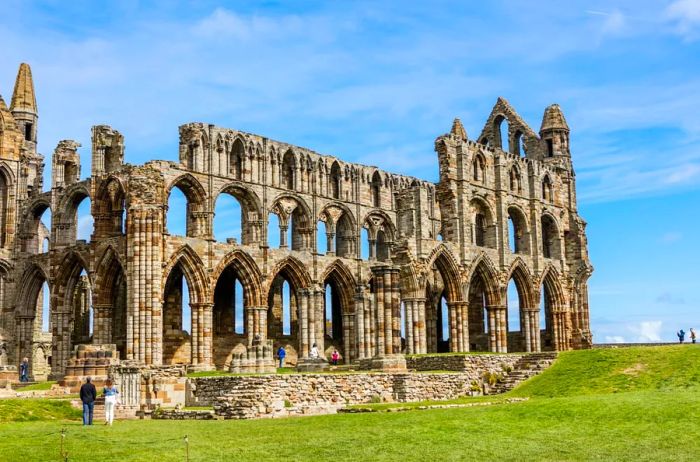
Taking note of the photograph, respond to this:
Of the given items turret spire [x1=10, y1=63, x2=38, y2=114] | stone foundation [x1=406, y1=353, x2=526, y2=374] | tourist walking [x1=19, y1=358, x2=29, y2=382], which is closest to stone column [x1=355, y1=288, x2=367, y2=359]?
stone foundation [x1=406, y1=353, x2=526, y2=374]

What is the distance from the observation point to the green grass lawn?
17.7 metres

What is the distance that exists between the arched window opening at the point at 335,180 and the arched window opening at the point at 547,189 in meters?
13.9

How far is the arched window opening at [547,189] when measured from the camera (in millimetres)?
59531

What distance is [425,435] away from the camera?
19.7 metres

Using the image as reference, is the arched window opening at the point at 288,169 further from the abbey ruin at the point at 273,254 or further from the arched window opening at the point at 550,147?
the arched window opening at the point at 550,147

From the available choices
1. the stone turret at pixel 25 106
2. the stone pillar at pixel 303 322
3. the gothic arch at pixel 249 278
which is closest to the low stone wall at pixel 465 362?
the gothic arch at pixel 249 278

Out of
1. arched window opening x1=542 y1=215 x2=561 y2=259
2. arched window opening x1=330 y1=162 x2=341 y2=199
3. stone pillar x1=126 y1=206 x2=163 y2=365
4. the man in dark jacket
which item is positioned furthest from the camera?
arched window opening x1=542 y1=215 x2=561 y2=259

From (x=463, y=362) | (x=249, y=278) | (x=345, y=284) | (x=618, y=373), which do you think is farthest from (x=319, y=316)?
(x=618, y=373)

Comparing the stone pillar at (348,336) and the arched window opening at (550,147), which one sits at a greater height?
the arched window opening at (550,147)

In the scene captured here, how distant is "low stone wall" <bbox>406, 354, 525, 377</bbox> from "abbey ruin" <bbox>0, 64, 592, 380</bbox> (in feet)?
5.97

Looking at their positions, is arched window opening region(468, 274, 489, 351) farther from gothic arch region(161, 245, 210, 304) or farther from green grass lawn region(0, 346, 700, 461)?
green grass lawn region(0, 346, 700, 461)

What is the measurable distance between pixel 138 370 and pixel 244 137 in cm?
2071

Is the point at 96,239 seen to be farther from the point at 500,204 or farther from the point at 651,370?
the point at 651,370

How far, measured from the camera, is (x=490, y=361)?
37688 millimetres
